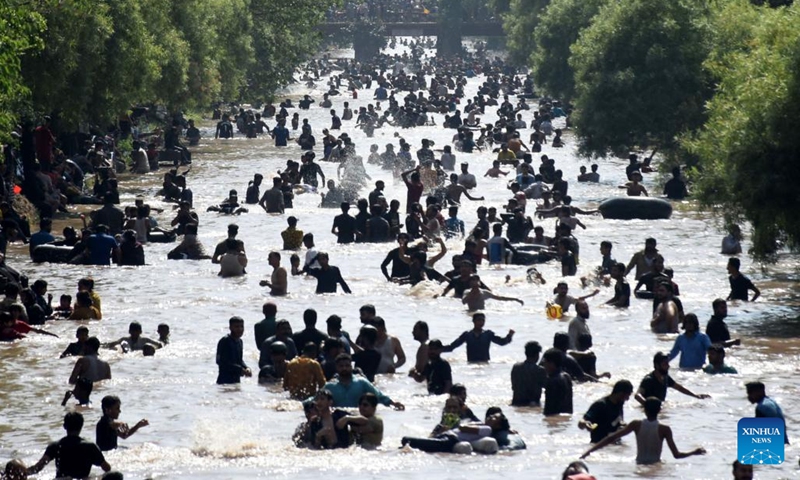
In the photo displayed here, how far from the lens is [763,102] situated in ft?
77.5

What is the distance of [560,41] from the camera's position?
217ft

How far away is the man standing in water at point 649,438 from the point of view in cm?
1520

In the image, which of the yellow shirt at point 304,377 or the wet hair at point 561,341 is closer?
the yellow shirt at point 304,377

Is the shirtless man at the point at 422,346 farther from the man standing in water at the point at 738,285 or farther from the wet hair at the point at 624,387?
the man standing in water at the point at 738,285

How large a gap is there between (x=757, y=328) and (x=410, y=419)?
7.90 meters

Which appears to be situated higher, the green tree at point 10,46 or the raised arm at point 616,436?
the green tree at point 10,46

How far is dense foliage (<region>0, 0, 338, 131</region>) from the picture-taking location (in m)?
29.7

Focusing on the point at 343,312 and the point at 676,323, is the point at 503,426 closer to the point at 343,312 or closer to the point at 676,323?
the point at 676,323

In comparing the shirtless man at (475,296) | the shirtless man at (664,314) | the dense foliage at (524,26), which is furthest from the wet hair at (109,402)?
the dense foliage at (524,26)

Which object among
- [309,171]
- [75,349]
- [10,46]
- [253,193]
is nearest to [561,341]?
[75,349]

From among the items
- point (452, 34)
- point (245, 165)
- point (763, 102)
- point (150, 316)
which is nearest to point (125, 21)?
point (245, 165)

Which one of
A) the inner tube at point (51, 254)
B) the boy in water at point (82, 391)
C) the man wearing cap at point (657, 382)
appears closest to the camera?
the man wearing cap at point (657, 382)

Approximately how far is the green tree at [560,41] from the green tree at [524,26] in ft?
73.6

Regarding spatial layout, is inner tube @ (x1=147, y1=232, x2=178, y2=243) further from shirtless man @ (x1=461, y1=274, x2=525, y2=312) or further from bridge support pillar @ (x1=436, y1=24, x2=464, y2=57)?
bridge support pillar @ (x1=436, y1=24, x2=464, y2=57)
